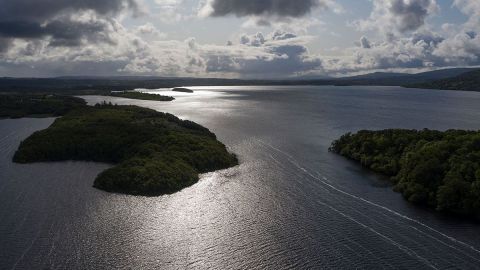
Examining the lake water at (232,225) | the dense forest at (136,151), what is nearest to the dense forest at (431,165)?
the lake water at (232,225)

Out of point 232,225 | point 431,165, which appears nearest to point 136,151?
point 232,225

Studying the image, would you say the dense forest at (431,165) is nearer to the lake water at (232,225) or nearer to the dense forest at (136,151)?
the lake water at (232,225)

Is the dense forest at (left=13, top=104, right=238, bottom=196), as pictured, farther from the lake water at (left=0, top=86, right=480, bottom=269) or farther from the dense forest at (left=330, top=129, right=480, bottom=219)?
the dense forest at (left=330, top=129, right=480, bottom=219)

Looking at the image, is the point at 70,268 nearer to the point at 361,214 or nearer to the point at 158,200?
the point at 158,200

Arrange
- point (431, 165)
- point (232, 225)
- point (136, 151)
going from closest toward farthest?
point (232, 225)
point (431, 165)
point (136, 151)

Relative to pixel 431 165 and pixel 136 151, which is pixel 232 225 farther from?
pixel 136 151
